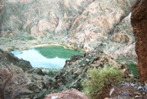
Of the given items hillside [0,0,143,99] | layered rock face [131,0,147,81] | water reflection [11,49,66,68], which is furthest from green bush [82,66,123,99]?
water reflection [11,49,66,68]

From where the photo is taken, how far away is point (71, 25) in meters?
127

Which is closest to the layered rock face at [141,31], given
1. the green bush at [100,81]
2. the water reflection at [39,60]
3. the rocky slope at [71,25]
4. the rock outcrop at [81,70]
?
the green bush at [100,81]

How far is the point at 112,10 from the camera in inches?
4572

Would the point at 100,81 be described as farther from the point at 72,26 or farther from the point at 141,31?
the point at 72,26

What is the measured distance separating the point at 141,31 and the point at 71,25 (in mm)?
115103

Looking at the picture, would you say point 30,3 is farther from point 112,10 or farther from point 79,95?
point 79,95

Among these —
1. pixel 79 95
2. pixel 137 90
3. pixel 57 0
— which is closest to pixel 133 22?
pixel 137 90

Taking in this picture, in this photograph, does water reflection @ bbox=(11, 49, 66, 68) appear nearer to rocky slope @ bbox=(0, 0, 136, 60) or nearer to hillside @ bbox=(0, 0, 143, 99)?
hillside @ bbox=(0, 0, 143, 99)

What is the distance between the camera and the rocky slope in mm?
100213

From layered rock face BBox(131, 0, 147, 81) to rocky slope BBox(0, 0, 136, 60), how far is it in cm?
7842

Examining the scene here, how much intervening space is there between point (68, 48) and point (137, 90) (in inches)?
3792

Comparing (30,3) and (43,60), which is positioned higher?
(30,3)

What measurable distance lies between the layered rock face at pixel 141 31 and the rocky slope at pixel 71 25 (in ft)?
257

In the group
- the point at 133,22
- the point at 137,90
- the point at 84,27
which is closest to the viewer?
the point at 137,90
